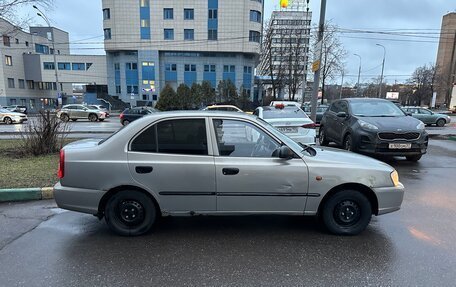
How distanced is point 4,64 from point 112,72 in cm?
1848

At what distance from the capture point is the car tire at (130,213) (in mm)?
3861

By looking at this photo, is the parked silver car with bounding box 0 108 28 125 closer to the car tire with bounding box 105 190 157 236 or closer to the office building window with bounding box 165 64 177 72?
the car tire with bounding box 105 190 157 236

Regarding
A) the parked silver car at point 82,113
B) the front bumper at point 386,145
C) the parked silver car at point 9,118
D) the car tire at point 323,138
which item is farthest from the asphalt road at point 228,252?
the parked silver car at point 82,113

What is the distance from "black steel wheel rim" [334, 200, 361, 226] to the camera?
3932 mm

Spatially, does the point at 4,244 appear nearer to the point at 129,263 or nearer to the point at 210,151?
the point at 129,263

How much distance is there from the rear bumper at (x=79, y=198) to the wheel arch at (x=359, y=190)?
282 cm

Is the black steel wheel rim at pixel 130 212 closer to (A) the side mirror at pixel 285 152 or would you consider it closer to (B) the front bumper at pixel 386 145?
(A) the side mirror at pixel 285 152

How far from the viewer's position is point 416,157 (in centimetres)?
853

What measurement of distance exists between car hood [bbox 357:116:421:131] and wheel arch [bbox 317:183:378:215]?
428 cm

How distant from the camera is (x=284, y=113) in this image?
345 inches

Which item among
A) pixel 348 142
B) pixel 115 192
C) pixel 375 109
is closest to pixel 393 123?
pixel 375 109

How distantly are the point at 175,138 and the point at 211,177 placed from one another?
679mm

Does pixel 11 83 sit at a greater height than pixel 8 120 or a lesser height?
greater

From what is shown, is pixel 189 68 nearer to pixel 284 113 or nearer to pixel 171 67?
pixel 171 67
